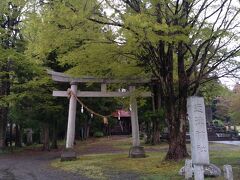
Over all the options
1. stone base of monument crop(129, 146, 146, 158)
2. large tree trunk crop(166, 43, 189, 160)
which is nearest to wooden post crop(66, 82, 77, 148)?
stone base of monument crop(129, 146, 146, 158)

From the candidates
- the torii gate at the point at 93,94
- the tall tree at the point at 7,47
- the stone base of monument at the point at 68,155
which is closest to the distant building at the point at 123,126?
the tall tree at the point at 7,47

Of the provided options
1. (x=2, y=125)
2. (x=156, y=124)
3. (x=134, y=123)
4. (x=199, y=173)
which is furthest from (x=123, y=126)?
(x=199, y=173)

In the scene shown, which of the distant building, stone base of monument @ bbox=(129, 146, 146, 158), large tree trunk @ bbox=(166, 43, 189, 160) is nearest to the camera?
large tree trunk @ bbox=(166, 43, 189, 160)

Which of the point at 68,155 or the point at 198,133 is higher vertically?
the point at 198,133

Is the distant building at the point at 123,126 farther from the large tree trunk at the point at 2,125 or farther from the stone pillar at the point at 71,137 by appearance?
the stone pillar at the point at 71,137

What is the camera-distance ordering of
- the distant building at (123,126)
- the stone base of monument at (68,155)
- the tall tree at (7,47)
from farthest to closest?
the distant building at (123,126), the tall tree at (7,47), the stone base of monument at (68,155)

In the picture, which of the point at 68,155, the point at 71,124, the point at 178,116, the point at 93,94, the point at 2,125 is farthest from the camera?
the point at 2,125

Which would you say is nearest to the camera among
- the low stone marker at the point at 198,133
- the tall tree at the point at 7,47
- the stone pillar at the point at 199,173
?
the stone pillar at the point at 199,173

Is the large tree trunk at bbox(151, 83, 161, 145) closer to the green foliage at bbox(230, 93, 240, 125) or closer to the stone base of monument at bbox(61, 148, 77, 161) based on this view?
the stone base of monument at bbox(61, 148, 77, 161)

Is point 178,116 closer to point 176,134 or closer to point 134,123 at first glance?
point 176,134

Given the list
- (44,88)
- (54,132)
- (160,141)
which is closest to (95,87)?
(44,88)

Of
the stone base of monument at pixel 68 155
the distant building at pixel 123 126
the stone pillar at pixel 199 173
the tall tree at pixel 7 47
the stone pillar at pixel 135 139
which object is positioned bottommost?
the stone pillar at pixel 199 173

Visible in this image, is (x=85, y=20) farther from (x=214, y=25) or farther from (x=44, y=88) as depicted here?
(x=44, y=88)

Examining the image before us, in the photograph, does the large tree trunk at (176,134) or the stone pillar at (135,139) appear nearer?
the large tree trunk at (176,134)
